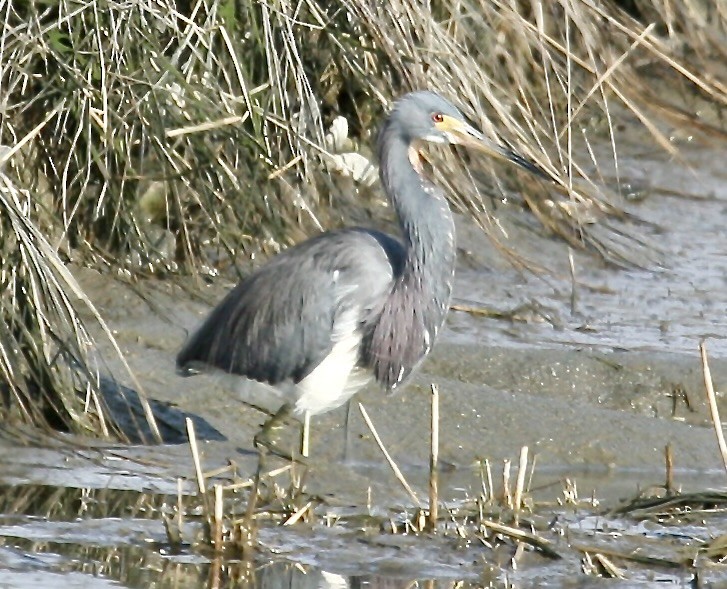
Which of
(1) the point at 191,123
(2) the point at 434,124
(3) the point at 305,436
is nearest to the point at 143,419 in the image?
(3) the point at 305,436

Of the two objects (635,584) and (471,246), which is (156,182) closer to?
(471,246)

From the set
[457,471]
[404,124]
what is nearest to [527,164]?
[404,124]

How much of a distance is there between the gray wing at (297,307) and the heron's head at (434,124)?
360 mm

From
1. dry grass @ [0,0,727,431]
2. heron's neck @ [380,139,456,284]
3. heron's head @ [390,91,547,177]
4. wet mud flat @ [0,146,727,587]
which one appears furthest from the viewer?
heron's head @ [390,91,547,177]

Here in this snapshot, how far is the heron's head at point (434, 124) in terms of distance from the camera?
5598 mm

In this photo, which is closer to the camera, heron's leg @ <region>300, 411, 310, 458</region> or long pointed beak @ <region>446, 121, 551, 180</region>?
heron's leg @ <region>300, 411, 310, 458</region>

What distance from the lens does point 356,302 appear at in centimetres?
541

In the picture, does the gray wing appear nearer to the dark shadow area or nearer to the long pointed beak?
the dark shadow area

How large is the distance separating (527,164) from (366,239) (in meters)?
0.61

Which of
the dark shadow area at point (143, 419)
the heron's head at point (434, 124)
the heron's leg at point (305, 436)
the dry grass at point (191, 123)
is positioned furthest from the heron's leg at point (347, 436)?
the heron's head at point (434, 124)

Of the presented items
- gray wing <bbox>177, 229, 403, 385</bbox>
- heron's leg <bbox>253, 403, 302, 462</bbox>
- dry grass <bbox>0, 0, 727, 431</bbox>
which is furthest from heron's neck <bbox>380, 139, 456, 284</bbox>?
dry grass <bbox>0, 0, 727, 431</bbox>

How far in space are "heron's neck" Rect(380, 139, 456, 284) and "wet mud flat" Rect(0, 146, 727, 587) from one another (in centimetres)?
59

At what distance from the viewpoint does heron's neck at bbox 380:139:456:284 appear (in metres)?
5.48

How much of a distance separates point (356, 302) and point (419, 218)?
34cm
